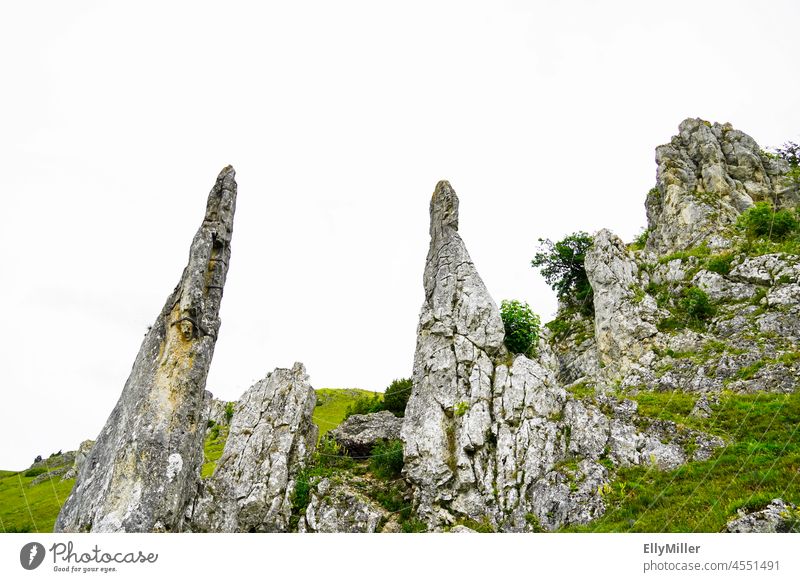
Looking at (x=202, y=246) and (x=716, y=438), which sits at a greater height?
(x=202, y=246)

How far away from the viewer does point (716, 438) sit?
20.6 meters

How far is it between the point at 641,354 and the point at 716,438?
1577 centimetres

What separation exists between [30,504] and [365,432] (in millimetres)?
32440

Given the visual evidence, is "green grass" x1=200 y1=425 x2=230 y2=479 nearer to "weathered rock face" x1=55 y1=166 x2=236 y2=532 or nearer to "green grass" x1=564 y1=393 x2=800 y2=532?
"weathered rock face" x1=55 y1=166 x2=236 y2=532

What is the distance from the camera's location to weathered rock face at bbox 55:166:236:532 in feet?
57.3

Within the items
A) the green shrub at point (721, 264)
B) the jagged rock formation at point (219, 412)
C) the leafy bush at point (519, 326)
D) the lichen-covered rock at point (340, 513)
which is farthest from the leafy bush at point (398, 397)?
the jagged rock formation at point (219, 412)

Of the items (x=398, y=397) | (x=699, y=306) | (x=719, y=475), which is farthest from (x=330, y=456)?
(x=699, y=306)

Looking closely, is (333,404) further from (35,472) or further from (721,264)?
(721,264)

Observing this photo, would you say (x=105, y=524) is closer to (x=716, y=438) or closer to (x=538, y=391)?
(x=538, y=391)

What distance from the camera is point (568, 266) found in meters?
50.3

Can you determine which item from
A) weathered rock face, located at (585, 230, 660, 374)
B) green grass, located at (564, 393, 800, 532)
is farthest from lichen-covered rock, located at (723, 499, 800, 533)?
weathered rock face, located at (585, 230, 660, 374)

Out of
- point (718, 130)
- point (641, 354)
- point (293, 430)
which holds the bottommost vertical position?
point (293, 430)

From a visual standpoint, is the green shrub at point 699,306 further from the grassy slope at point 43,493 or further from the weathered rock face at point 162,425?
the weathered rock face at point 162,425

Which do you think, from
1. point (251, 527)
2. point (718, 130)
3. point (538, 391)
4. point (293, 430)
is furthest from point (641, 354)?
point (718, 130)
